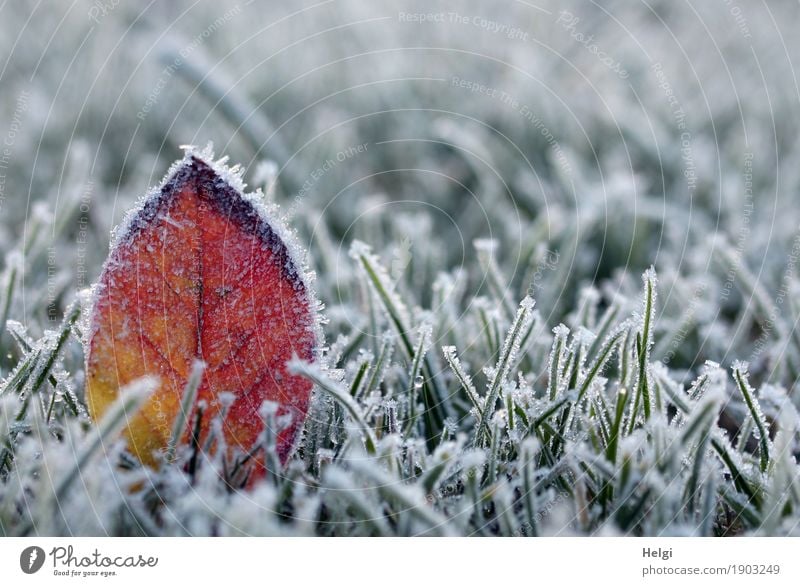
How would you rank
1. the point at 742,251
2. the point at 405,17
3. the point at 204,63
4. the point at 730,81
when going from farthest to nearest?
the point at 405,17 → the point at 730,81 → the point at 204,63 → the point at 742,251

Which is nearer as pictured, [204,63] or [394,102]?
[204,63]

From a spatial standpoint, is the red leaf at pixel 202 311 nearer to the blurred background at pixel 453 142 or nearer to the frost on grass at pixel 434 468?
the frost on grass at pixel 434 468

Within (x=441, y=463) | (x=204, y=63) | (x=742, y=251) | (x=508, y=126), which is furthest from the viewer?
(x=508, y=126)

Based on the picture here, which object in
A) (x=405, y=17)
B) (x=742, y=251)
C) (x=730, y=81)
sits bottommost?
(x=742, y=251)

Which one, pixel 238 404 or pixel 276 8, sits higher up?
pixel 276 8

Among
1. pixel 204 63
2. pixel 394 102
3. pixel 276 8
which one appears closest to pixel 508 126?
pixel 394 102
